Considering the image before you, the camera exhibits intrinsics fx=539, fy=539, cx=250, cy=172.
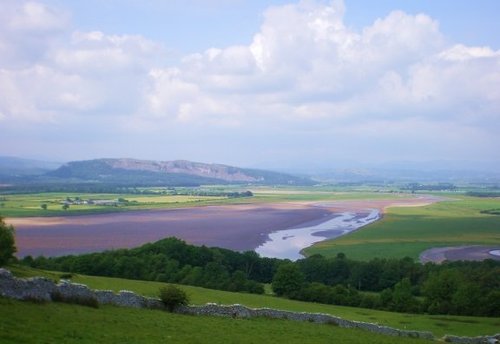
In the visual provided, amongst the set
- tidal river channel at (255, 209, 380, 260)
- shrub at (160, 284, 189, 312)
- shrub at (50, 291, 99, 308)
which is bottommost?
tidal river channel at (255, 209, 380, 260)

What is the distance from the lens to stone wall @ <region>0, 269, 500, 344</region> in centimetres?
2099

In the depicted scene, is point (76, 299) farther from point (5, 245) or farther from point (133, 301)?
point (5, 245)

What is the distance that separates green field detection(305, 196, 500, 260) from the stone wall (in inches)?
2033

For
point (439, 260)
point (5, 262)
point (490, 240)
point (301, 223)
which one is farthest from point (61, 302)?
point (301, 223)

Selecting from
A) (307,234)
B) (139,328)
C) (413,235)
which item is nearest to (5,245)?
(139,328)

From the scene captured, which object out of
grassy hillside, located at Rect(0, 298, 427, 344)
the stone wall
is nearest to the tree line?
the stone wall

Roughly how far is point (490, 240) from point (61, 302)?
93489mm

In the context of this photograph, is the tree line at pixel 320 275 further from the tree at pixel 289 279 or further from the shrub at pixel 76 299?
the shrub at pixel 76 299

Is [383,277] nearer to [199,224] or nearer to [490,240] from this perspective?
[490,240]

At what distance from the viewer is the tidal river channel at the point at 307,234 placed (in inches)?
3569

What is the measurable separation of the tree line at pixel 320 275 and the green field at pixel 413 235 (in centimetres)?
1387

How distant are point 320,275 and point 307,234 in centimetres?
4015

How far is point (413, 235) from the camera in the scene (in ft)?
349

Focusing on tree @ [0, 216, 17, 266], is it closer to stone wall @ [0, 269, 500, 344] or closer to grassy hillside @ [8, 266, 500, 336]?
grassy hillside @ [8, 266, 500, 336]
